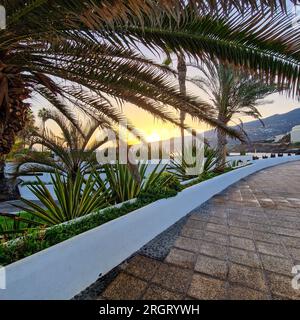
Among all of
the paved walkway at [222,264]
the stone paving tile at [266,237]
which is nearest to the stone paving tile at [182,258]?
the paved walkway at [222,264]

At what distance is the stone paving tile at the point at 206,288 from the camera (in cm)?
232

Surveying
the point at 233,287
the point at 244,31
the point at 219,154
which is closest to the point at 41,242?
the point at 233,287

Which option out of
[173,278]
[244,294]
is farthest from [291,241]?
[173,278]

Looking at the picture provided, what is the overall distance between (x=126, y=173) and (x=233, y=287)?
2898 mm

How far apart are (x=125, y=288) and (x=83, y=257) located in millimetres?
513

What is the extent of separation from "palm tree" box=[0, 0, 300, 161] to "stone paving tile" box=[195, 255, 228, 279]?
2.24m

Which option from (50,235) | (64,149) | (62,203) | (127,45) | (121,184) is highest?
(127,45)

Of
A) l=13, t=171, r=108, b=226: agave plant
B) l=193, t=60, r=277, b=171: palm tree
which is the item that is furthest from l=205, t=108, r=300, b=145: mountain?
l=13, t=171, r=108, b=226: agave plant

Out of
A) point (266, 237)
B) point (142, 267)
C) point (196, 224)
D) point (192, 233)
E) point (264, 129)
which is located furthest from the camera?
point (264, 129)

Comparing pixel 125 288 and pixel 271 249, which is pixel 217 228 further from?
pixel 125 288

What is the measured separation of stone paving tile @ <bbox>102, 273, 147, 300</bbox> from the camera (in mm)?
2303

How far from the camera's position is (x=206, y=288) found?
2443 mm
